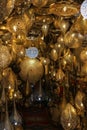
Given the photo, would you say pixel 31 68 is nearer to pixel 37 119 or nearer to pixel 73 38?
pixel 73 38

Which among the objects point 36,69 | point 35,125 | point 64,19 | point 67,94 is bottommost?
point 35,125

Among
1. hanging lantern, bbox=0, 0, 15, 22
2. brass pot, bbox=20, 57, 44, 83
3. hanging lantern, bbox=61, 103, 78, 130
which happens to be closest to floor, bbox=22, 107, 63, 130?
brass pot, bbox=20, 57, 44, 83

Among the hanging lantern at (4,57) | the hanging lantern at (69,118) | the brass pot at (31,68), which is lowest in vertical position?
the hanging lantern at (69,118)

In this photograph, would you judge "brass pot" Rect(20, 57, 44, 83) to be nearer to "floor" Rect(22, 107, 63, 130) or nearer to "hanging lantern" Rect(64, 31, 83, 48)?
"hanging lantern" Rect(64, 31, 83, 48)

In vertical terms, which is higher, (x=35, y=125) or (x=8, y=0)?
(x=8, y=0)

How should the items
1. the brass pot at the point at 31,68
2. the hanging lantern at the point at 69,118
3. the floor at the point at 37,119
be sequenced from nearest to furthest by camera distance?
the hanging lantern at the point at 69,118 → the brass pot at the point at 31,68 → the floor at the point at 37,119

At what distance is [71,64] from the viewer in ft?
7.45

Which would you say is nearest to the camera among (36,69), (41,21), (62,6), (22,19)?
(62,6)

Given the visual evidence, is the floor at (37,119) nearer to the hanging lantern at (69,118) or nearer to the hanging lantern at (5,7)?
the hanging lantern at (69,118)

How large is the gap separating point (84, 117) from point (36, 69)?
0.46 m

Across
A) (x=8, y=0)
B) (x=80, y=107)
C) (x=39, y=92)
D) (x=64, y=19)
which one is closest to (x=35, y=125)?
(x=39, y=92)

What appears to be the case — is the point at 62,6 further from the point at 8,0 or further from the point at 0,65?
the point at 0,65

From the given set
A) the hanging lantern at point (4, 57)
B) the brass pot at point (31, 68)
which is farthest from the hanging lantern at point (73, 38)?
the brass pot at point (31, 68)

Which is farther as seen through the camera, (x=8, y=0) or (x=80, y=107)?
(x=80, y=107)
